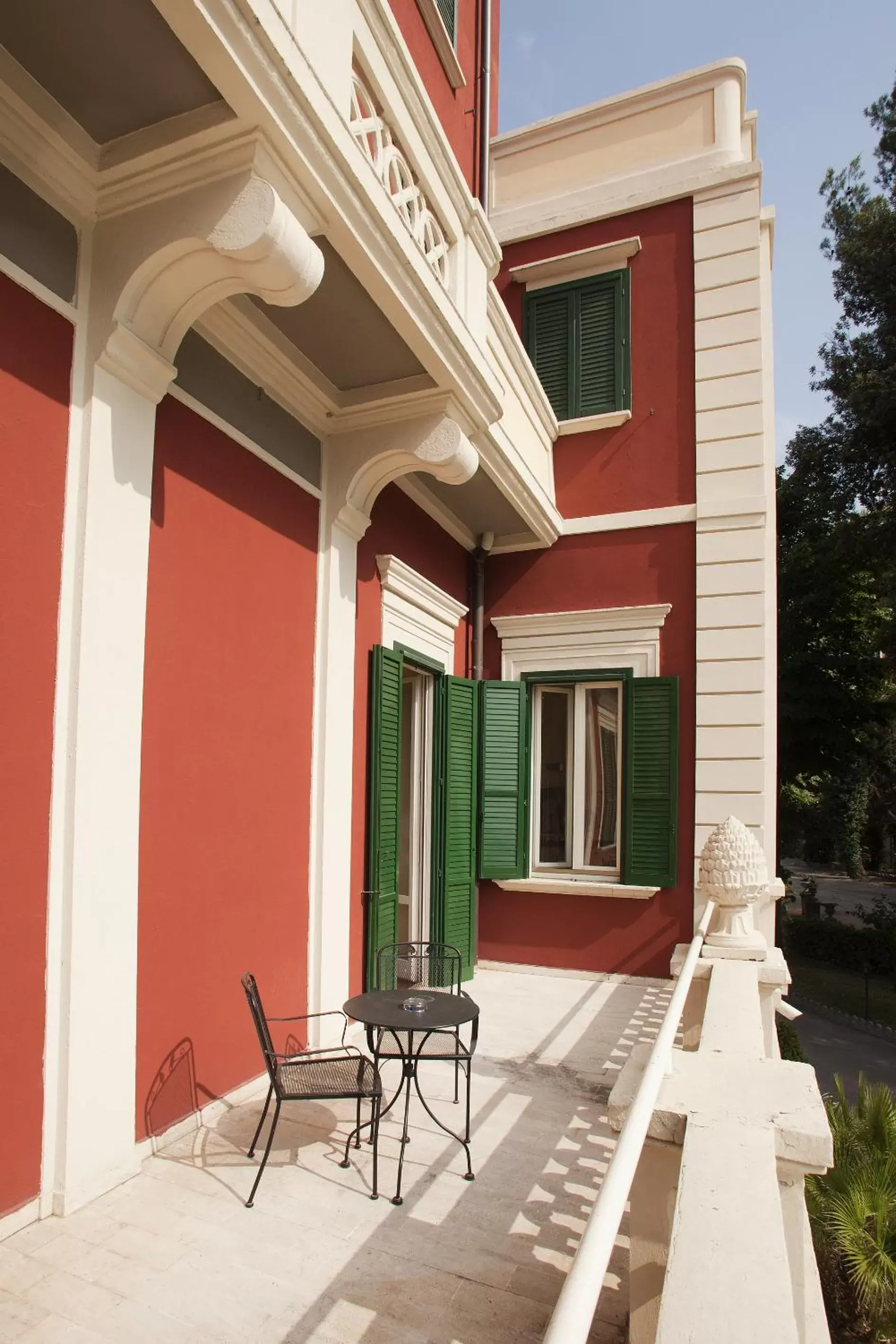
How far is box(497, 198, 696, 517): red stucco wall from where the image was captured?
7.58m

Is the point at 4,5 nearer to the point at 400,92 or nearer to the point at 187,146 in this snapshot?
the point at 187,146

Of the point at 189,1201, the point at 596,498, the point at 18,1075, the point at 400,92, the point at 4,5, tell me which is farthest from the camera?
the point at 596,498

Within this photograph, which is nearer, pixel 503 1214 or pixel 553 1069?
pixel 503 1214

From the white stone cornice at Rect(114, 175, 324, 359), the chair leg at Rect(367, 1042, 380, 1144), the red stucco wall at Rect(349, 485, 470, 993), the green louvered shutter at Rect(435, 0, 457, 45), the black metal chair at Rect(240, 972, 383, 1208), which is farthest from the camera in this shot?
the green louvered shutter at Rect(435, 0, 457, 45)

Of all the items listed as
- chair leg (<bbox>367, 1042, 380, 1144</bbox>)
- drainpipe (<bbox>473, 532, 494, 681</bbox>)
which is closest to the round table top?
chair leg (<bbox>367, 1042, 380, 1144</bbox>)

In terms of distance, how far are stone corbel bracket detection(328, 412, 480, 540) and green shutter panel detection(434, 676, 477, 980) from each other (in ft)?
7.20

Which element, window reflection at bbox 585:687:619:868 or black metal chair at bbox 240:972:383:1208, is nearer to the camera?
black metal chair at bbox 240:972:383:1208

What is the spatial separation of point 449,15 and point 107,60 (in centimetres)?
484

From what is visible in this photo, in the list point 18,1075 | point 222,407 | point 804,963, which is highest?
point 222,407

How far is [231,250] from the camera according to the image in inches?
120

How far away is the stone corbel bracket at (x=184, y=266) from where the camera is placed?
302 centimetres

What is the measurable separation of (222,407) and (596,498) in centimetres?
441

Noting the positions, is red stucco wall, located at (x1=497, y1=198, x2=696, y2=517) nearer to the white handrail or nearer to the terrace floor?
the terrace floor

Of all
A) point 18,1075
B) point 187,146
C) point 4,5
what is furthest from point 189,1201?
point 4,5
